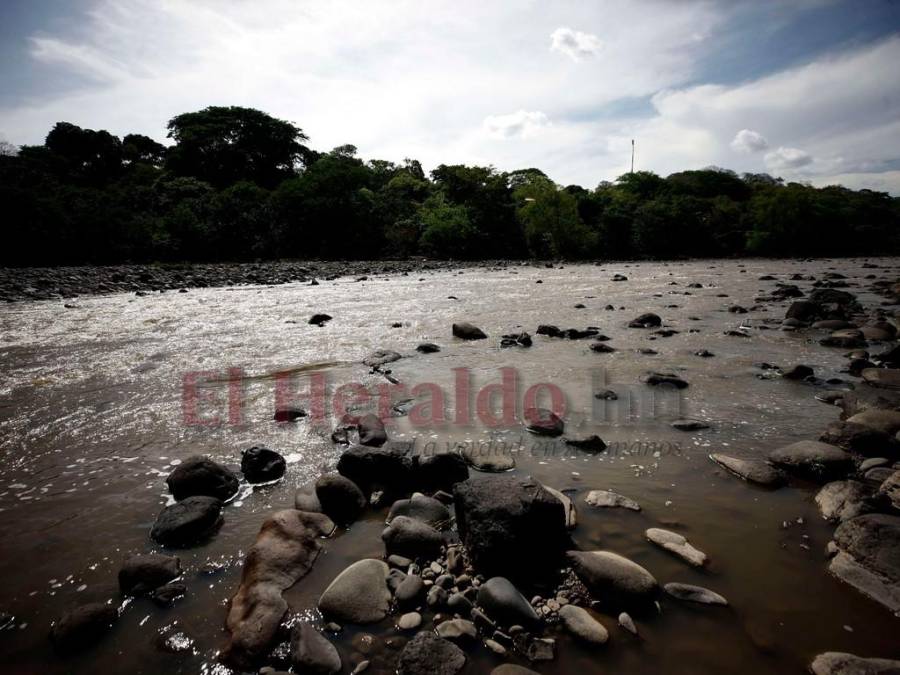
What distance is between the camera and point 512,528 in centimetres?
201

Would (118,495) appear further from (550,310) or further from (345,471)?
(550,310)

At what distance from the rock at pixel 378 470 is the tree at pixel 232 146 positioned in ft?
190

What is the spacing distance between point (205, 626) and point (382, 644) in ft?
2.29

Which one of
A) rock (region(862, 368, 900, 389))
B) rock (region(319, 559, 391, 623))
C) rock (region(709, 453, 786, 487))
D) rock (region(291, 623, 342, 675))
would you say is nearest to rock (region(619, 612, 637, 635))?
rock (region(319, 559, 391, 623))

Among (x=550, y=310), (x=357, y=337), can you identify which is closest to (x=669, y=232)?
(x=550, y=310)

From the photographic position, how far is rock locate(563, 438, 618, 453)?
3.18m

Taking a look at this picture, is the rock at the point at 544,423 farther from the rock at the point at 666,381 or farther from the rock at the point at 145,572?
the rock at the point at 145,572

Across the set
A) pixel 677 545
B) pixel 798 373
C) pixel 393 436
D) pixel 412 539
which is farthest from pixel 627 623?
pixel 798 373

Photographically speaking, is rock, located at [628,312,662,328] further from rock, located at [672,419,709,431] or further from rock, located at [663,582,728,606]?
rock, located at [663,582,728,606]

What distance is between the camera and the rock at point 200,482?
259cm

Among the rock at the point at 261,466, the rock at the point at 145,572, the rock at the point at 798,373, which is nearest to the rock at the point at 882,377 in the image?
the rock at the point at 798,373

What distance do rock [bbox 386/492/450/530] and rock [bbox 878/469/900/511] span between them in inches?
88.5

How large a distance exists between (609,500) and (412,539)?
113 cm

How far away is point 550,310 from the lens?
33.5ft
